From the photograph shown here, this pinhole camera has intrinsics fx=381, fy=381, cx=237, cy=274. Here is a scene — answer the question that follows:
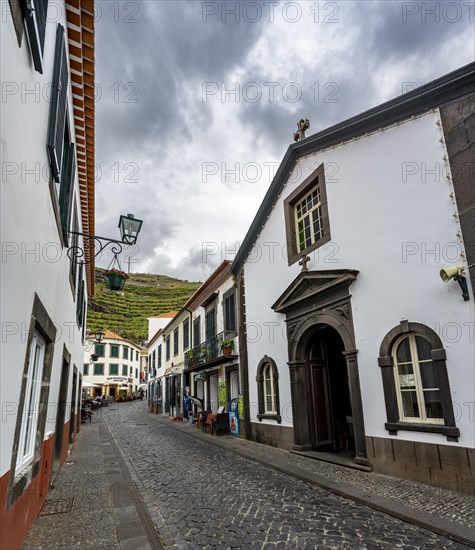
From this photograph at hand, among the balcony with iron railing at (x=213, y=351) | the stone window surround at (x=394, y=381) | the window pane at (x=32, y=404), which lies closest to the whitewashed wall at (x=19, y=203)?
the window pane at (x=32, y=404)

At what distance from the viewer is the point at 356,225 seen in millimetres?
8242

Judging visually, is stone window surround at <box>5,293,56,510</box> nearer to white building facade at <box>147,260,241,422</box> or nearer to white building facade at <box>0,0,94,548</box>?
white building facade at <box>0,0,94,548</box>

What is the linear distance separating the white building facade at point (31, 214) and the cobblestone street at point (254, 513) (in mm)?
1880

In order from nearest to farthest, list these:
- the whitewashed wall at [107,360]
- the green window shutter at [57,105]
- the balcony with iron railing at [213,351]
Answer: the green window shutter at [57,105] < the balcony with iron railing at [213,351] < the whitewashed wall at [107,360]

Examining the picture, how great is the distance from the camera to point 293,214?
10844mm

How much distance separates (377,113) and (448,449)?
641 centimetres

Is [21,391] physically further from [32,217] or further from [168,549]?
[168,549]

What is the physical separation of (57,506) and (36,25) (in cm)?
605

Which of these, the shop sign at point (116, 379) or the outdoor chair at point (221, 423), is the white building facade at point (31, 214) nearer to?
the outdoor chair at point (221, 423)

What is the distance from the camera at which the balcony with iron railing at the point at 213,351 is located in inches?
544

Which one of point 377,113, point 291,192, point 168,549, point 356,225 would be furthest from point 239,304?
point 168,549

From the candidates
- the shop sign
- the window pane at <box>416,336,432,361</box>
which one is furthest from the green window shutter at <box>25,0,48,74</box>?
the shop sign

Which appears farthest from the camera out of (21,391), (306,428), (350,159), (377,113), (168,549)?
(306,428)

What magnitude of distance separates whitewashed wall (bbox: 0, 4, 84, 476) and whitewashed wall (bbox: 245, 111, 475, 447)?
5.94m
